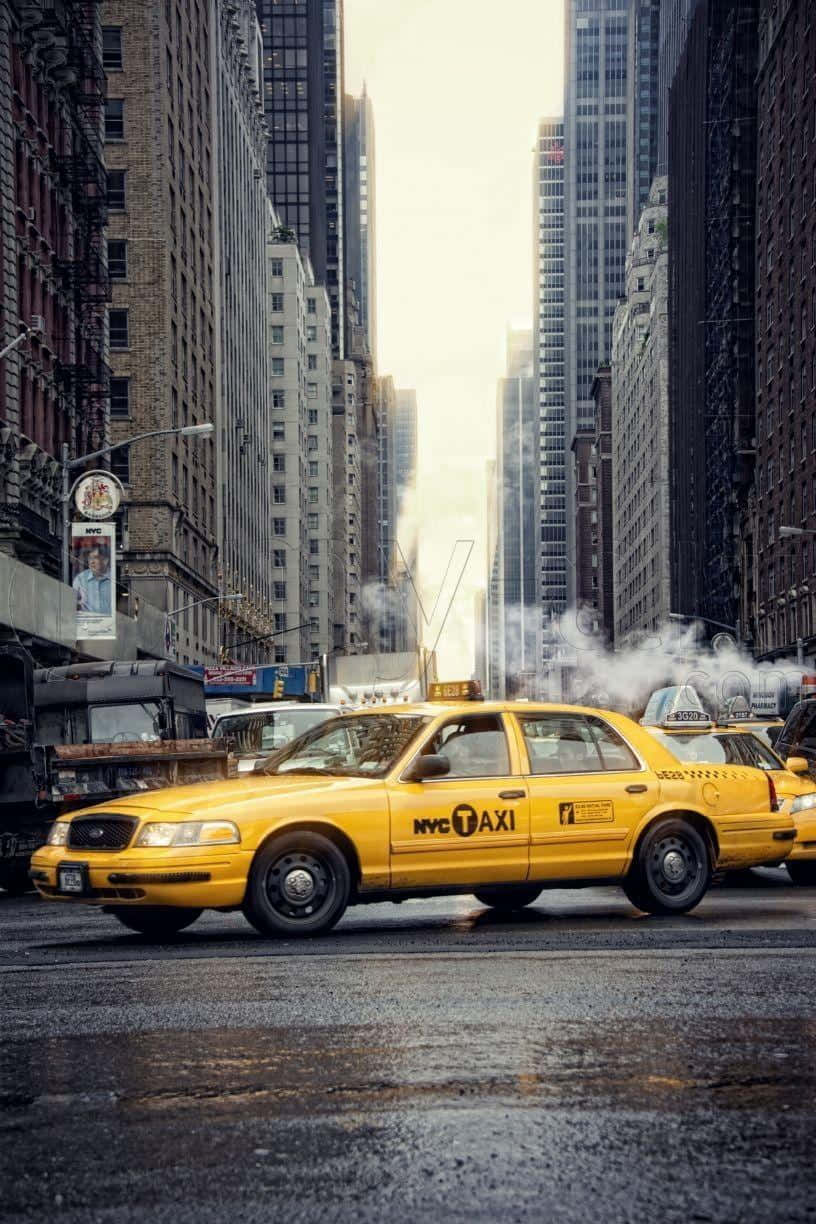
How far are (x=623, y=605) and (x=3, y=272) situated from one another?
126m

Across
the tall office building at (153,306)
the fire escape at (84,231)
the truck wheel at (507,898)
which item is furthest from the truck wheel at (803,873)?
the tall office building at (153,306)

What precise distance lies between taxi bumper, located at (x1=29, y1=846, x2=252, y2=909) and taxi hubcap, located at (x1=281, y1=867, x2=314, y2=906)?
306mm

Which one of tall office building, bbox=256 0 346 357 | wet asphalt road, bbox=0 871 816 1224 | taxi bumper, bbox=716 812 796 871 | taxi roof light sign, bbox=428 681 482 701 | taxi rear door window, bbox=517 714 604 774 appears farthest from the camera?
tall office building, bbox=256 0 346 357

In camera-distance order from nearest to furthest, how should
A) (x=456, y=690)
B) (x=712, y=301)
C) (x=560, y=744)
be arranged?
(x=560, y=744) → (x=456, y=690) → (x=712, y=301)

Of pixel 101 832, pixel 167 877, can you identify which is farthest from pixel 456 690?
pixel 167 877

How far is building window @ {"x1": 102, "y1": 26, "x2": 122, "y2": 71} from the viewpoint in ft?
231

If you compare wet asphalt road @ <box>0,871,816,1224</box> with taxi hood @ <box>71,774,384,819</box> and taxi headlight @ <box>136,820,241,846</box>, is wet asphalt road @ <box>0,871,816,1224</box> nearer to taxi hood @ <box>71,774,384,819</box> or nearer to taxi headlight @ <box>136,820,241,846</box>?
taxi headlight @ <box>136,820,241,846</box>

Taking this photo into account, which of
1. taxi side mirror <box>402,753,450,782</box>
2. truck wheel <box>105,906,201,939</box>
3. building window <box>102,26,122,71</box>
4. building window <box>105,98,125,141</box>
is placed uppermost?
building window <box>102,26,122,71</box>

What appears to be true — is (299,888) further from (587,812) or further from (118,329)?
(118,329)

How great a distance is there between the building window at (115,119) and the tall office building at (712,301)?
3314 cm

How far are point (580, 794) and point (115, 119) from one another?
213 ft

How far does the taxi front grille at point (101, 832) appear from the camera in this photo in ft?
34.4

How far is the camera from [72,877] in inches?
414

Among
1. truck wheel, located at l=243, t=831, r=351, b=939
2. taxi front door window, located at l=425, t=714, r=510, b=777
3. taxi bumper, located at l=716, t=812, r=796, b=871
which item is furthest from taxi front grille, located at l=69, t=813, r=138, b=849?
taxi bumper, located at l=716, t=812, r=796, b=871
